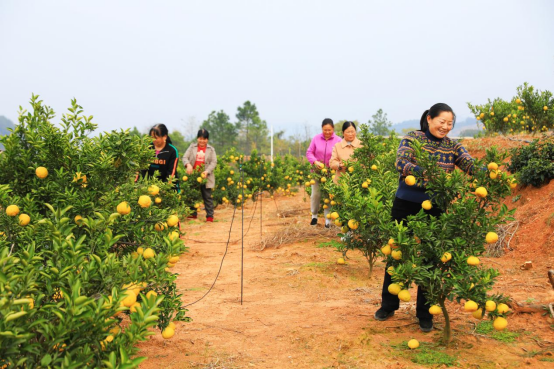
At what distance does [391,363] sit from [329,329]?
677mm

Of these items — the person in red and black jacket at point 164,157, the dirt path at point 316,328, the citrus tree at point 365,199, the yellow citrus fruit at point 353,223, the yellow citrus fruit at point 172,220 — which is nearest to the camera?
the yellow citrus fruit at point 172,220

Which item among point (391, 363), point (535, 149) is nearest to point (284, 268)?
point (391, 363)

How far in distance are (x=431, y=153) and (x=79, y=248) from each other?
7.75 ft

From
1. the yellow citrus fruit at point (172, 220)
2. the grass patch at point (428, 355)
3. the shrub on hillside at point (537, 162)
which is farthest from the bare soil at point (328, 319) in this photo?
the yellow citrus fruit at point (172, 220)

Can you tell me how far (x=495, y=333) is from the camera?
3.01 metres

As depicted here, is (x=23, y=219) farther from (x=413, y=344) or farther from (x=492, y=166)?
(x=492, y=166)

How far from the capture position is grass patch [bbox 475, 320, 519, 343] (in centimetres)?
292

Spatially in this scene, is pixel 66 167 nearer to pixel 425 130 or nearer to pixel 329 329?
pixel 329 329

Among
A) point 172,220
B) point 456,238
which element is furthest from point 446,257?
point 172,220

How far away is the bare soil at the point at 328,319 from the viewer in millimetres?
2736

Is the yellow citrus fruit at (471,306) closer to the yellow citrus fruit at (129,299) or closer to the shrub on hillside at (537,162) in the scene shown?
the yellow citrus fruit at (129,299)

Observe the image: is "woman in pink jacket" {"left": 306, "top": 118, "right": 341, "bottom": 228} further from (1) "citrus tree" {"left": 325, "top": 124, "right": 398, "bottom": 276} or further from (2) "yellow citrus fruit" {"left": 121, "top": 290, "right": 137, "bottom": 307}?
(2) "yellow citrus fruit" {"left": 121, "top": 290, "right": 137, "bottom": 307}

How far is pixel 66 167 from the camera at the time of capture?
102 inches

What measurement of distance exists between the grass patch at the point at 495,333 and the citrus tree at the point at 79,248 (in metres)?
2.25
